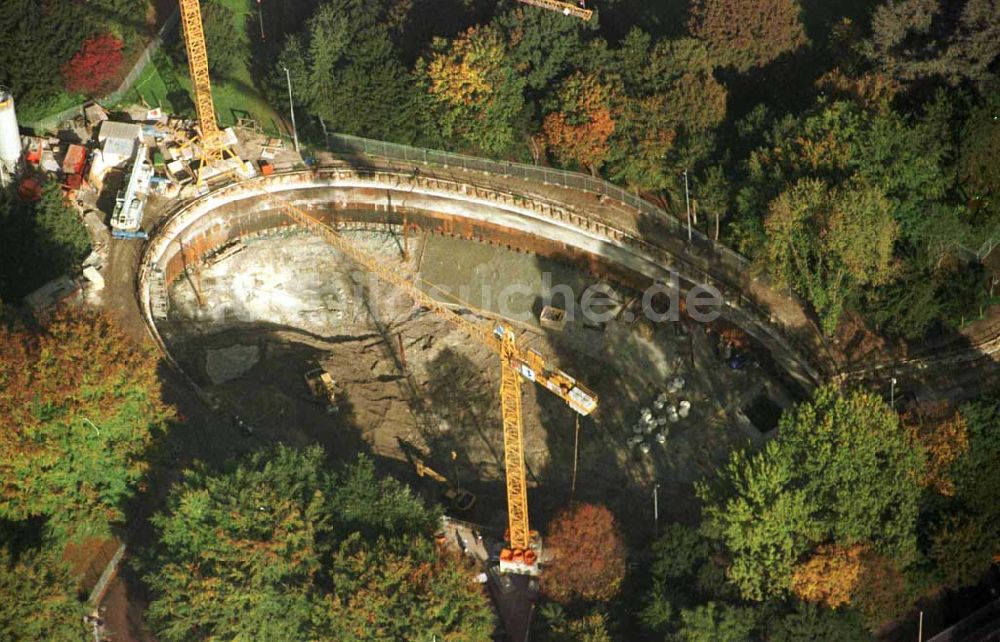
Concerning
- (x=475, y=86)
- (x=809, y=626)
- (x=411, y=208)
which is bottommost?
(x=809, y=626)

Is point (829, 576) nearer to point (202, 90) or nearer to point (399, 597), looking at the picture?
point (399, 597)

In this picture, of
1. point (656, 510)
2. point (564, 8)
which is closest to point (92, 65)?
point (564, 8)

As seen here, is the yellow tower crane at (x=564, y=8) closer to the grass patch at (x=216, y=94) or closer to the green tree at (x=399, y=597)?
the grass patch at (x=216, y=94)

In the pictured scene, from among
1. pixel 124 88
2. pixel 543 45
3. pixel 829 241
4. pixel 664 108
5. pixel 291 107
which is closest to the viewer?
pixel 829 241

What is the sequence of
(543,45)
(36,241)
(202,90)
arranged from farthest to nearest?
1. (202,90)
2. (543,45)
3. (36,241)

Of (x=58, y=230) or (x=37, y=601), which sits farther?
(x=58, y=230)

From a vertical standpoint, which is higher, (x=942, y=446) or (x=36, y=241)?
(x=36, y=241)

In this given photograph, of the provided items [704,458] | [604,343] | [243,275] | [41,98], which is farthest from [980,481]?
[41,98]

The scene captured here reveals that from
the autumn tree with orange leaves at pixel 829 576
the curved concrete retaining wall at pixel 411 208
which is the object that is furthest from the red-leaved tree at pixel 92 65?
the autumn tree with orange leaves at pixel 829 576
